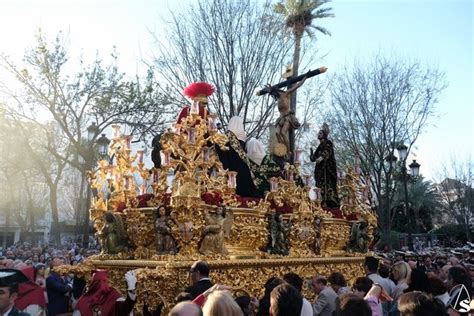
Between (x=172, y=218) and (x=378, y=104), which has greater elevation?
(x=378, y=104)

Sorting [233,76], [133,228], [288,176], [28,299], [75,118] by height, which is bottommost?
[28,299]

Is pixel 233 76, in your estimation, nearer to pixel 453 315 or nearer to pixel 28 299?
pixel 28 299

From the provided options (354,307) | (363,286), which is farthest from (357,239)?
(354,307)

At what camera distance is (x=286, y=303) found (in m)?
3.99

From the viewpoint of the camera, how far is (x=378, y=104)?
23219 mm

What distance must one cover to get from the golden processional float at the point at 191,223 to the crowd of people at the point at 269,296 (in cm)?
84

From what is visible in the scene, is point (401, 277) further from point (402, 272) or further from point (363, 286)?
point (363, 286)

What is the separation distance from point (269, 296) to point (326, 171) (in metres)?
7.79

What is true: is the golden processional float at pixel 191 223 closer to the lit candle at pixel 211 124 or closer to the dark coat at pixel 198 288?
the lit candle at pixel 211 124

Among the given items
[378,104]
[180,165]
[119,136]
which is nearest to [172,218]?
[180,165]

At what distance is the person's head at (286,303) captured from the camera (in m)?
3.98

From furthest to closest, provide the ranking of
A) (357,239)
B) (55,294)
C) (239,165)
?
(357,239) → (239,165) → (55,294)

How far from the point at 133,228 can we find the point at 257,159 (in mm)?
4381

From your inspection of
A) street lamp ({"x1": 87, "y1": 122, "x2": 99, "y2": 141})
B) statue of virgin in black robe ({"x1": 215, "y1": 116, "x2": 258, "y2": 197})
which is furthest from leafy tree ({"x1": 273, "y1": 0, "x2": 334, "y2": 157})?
statue of virgin in black robe ({"x1": 215, "y1": 116, "x2": 258, "y2": 197})
